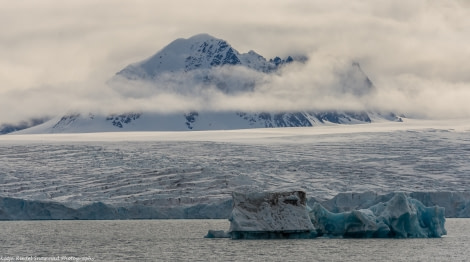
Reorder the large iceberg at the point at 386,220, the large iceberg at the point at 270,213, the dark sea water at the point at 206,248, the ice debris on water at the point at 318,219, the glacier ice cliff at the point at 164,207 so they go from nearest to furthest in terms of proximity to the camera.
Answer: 1. the dark sea water at the point at 206,248
2. the large iceberg at the point at 270,213
3. the ice debris on water at the point at 318,219
4. the large iceberg at the point at 386,220
5. the glacier ice cliff at the point at 164,207

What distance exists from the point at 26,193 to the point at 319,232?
150 feet

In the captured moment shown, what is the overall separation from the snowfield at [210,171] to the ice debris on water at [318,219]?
93.2 feet

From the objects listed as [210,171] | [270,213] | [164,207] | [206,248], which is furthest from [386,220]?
[210,171]

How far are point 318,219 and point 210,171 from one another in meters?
48.6

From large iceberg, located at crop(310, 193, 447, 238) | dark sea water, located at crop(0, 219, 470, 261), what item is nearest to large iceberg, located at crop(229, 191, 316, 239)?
dark sea water, located at crop(0, 219, 470, 261)

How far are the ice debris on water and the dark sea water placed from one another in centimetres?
62

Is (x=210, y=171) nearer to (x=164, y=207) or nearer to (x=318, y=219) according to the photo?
(x=164, y=207)

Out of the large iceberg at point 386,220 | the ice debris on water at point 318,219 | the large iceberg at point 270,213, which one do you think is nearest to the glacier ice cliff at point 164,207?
the large iceberg at point 386,220

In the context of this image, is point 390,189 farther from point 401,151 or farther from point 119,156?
point 119,156

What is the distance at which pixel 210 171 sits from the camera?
10844 cm

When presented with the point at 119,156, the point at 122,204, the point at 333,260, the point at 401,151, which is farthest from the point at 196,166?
the point at 333,260

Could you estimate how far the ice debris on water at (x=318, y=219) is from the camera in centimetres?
5672

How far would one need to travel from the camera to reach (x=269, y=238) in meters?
61.2

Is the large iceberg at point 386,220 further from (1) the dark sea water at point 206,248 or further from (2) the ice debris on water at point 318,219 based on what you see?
(1) the dark sea water at point 206,248
